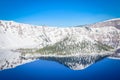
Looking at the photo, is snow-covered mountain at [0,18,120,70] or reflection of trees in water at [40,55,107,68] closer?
reflection of trees in water at [40,55,107,68]

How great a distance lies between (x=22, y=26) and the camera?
25.3 metres

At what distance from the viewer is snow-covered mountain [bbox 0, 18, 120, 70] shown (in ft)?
50.0

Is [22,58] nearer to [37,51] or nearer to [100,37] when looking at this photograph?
[37,51]

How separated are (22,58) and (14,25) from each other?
8.97 meters

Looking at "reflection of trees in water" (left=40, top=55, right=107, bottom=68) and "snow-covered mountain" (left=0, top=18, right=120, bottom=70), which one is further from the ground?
"snow-covered mountain" (left=0, top=18, right=120, bottom=70)

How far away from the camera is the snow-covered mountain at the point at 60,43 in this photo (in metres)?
15.3

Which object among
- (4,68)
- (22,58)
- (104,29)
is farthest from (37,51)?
(104,29)

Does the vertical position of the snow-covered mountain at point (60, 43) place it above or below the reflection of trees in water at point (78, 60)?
above

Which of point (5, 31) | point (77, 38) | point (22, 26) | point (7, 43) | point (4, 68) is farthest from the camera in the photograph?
point (22, 26)

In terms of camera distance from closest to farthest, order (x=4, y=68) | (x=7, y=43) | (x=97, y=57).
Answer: (x=4, y=68), (x=97, y=57), (x=7, y=43)

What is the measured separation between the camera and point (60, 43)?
759 inches

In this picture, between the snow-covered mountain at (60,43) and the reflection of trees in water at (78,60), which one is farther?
the snow-covered mountain at (60,43)

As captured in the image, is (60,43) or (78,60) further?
(60,43)

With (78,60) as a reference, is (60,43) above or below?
above
